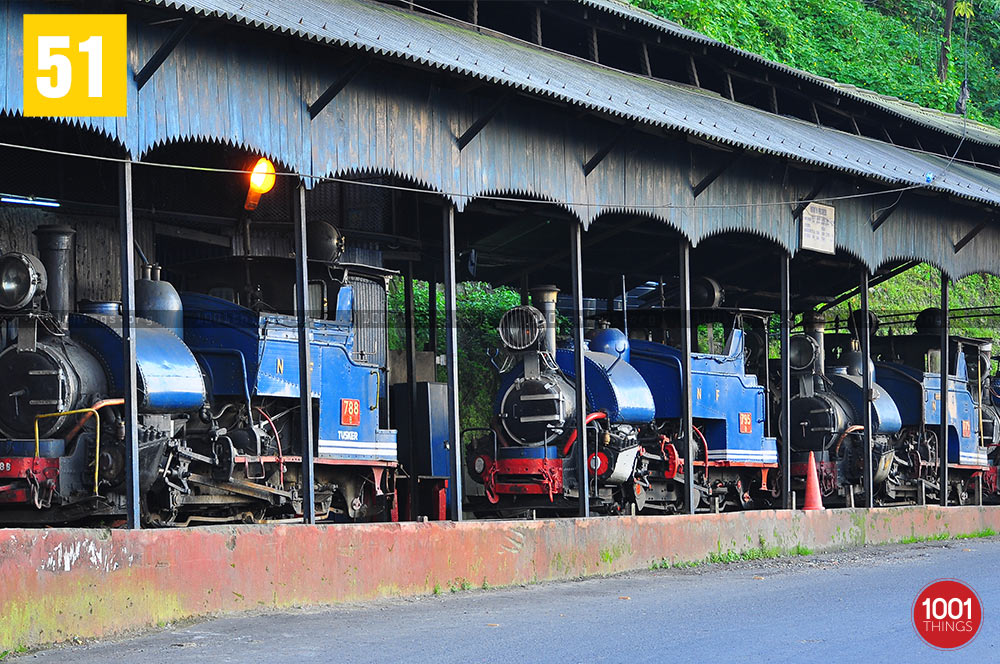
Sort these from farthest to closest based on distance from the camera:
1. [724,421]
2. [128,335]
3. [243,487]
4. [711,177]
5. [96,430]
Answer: [724,421], [711,177], [243,487], [96,430], [128,335]

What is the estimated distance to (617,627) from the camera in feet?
33.7

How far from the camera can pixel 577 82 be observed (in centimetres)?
1662

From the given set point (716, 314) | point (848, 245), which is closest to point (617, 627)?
point (716, 314)

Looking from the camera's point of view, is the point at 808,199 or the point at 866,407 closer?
the point at 808,199

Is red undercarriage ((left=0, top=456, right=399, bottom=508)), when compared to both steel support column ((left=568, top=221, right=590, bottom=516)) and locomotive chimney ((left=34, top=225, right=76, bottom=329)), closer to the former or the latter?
locomotive chimney ((left=34, top=225, right=76, bottom=329))

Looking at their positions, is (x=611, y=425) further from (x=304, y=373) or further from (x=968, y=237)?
(x=968, y=237)

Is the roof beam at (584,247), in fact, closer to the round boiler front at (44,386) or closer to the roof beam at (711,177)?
the roof beam at (711,177)

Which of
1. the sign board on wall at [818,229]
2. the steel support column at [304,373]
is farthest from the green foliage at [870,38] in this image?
the steel support column at [304,373]

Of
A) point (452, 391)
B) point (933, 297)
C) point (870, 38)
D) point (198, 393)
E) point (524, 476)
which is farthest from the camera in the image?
point (870, 38)

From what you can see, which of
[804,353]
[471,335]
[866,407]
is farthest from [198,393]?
[471,335]

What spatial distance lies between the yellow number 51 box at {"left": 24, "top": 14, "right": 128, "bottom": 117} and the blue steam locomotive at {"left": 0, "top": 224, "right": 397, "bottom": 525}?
2147 mm

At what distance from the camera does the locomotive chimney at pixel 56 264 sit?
41.4 ft

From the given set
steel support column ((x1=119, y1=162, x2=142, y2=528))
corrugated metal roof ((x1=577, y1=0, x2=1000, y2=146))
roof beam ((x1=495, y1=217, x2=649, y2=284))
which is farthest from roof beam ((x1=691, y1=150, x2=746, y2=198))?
steel support column ((x1=119, y1=162, x2=142, y2=528))

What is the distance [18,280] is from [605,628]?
19.8ft
